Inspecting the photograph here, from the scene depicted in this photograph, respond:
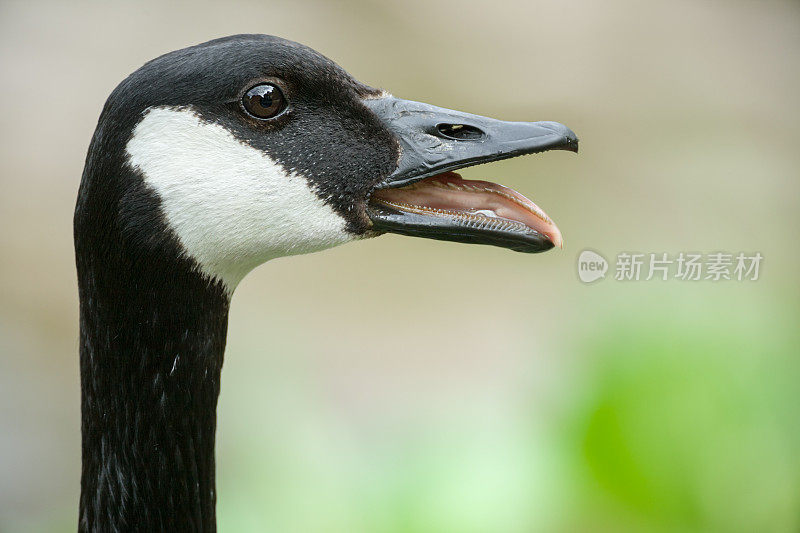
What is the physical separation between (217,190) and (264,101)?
15cm

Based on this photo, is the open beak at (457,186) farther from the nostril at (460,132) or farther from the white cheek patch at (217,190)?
the white cheek patch at (217,190)

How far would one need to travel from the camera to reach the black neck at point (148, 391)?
1.09m

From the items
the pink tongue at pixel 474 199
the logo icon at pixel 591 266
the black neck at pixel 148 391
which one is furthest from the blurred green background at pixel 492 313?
the pink tongue at pixel 474 199

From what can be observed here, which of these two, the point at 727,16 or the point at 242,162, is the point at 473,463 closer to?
the point at 242,162

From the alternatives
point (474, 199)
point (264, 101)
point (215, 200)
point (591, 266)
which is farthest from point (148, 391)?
point (591, 266)

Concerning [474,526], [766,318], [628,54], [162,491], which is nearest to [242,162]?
[162,491]

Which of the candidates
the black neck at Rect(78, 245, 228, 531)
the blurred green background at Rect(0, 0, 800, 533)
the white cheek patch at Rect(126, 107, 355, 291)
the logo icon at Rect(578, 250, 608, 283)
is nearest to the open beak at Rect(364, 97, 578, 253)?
the white cheek patch at Rect(126, 107, 355, 291)

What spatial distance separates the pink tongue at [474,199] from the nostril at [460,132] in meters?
0.07

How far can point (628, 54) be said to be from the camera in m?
3.60

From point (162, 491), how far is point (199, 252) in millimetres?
425

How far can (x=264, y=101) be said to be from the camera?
106cm

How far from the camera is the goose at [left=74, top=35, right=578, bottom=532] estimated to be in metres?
1.03

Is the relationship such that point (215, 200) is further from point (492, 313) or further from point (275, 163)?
point (492, 313)

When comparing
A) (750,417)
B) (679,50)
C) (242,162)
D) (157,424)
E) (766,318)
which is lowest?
(157,424)
